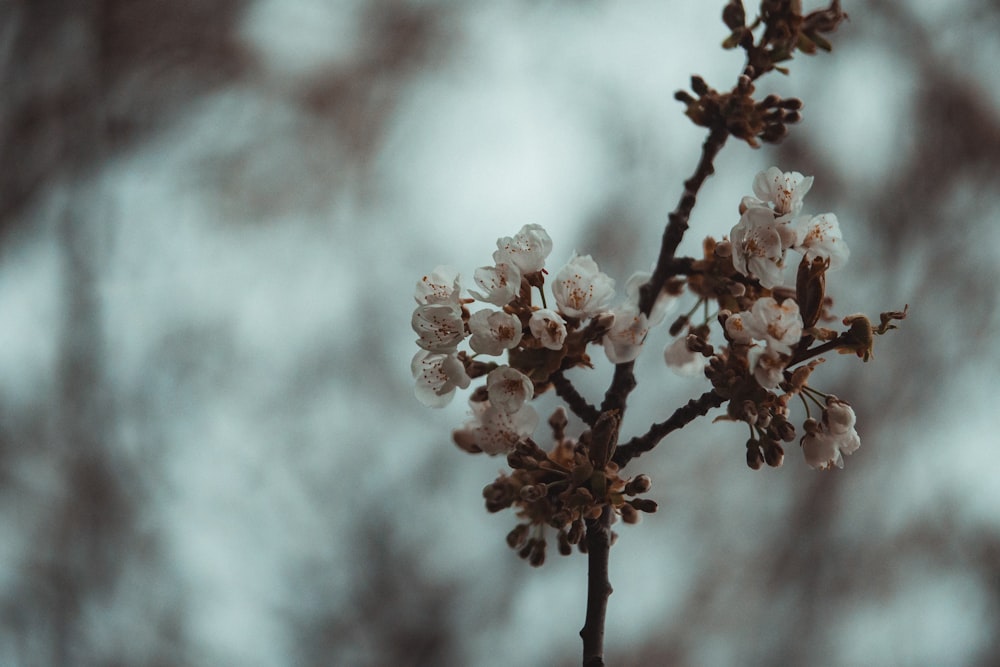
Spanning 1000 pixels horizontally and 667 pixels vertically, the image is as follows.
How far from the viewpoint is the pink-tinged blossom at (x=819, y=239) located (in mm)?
531

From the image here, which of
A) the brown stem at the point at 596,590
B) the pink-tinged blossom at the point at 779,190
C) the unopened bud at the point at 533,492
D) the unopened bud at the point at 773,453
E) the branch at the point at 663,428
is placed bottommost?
the brown stem at the point at 596,590

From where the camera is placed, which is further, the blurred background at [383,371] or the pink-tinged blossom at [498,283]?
the blurred background at [383,371]

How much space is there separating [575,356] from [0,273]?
261 centimetres

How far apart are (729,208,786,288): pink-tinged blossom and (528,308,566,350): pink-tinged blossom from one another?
12cm

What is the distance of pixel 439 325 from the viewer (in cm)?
53

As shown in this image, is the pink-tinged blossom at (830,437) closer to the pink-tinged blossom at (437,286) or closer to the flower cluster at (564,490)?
the flower cluster at (564,490)

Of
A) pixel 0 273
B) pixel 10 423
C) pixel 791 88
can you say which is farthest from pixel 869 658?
pixel 0 273

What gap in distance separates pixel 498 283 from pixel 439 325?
0.06 metres

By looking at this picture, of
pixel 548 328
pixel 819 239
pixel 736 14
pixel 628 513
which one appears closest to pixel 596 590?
pixel 628 513

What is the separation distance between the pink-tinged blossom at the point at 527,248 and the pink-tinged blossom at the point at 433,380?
89 millimetres

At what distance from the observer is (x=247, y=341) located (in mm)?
2576

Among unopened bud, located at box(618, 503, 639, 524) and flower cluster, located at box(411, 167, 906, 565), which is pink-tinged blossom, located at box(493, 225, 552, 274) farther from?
unopened bud, located at box(618, 503, 639, 524)

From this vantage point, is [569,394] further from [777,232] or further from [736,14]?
[736,14]

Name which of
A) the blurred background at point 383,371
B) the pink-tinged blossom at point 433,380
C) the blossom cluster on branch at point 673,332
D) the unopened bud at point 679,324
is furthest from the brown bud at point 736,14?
the blurred background at point 383,371
